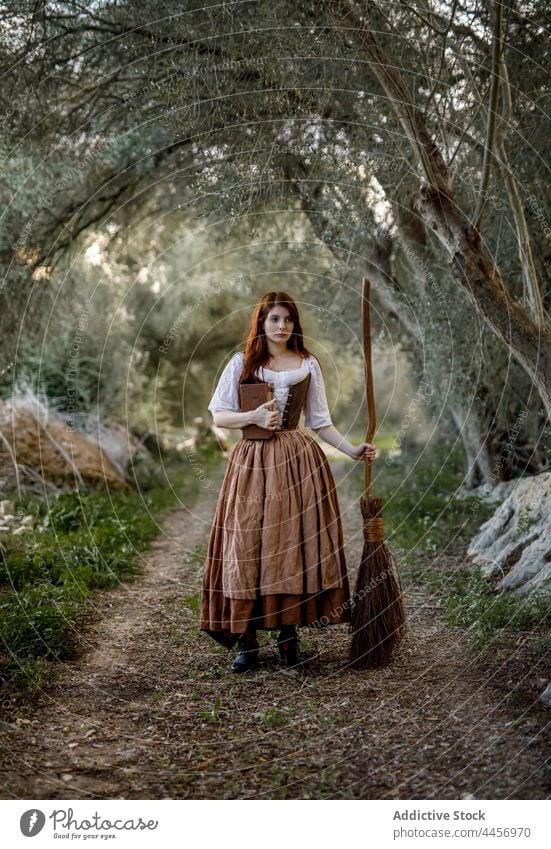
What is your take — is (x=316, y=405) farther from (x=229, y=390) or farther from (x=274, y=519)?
(x=274, y=519)

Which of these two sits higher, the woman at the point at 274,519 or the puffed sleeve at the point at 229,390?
the puffed sleeve at the point at 229,390

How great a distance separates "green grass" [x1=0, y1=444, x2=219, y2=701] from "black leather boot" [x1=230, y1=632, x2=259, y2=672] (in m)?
1.01

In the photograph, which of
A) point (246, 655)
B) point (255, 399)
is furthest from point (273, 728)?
point (255, 399)

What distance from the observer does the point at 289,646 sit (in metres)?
4.24

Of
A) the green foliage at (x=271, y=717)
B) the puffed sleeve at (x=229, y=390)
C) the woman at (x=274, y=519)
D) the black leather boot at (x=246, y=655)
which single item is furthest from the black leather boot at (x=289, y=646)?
the puffed sleeve at (x=229, y=390)

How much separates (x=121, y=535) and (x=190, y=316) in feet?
23.5

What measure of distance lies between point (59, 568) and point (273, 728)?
9.27ft

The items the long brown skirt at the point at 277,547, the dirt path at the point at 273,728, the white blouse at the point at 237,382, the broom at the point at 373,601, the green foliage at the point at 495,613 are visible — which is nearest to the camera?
the dirt path at the point at 273,728

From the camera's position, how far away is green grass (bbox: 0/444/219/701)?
4348 millimetres

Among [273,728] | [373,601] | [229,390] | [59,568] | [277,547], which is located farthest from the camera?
[59,568]

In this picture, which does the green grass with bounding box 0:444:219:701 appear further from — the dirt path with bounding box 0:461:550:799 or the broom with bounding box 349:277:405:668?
the broom with bounding box 349:277:405:668

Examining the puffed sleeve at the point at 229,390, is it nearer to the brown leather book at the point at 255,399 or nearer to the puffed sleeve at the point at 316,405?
the brown leather book at the point at 255,399

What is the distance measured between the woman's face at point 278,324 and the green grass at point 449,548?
6.53 feet

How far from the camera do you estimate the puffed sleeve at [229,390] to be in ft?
14.1
